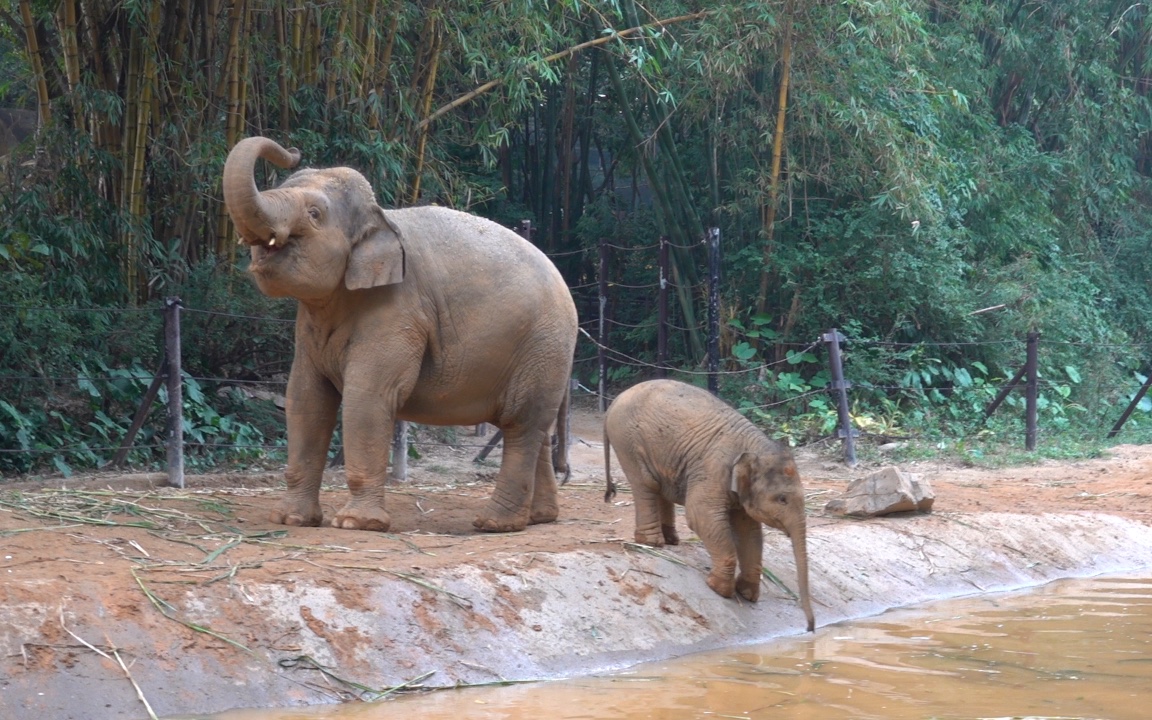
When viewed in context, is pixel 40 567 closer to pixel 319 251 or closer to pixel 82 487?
pixel 319 251

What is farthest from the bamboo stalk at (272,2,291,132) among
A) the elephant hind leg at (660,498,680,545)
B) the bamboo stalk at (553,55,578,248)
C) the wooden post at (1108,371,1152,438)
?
the wooden post at (1108,371,1152,438)

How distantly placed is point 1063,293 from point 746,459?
42.5 feet

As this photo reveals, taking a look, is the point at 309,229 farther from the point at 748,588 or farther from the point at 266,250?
the point at 748,588

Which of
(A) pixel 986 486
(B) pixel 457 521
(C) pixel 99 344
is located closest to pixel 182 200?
(C) pixel 99 344

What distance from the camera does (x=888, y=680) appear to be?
574 centimetres

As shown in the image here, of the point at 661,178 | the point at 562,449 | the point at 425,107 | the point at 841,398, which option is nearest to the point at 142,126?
the point at 425,107

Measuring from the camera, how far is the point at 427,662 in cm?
550

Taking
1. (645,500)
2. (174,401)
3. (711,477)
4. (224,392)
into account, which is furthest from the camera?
(224,392)

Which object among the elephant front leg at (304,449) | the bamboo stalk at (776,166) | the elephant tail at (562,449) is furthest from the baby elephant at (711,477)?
the bamboo stalk at (776,166)

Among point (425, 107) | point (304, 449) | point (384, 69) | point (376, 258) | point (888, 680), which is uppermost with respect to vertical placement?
point (384, 69)

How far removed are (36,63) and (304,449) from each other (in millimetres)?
5108

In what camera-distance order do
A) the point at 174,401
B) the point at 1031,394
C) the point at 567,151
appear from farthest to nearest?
the point at 567,151
the point at 1031,394
the point at 174,401

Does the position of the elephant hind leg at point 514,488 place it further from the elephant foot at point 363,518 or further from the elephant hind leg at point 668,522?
the elephant hind leg at point 668,522

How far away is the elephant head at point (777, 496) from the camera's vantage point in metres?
6.20
